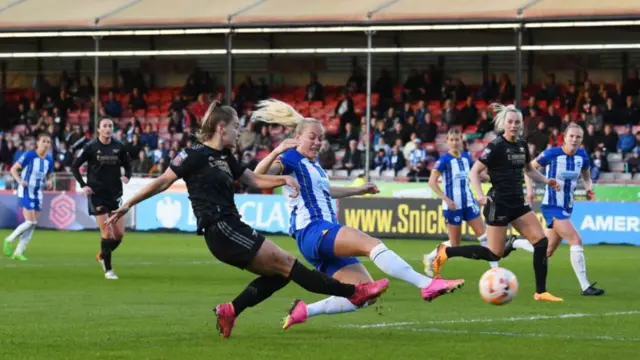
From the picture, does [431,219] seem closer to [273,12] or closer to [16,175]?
[273,12]

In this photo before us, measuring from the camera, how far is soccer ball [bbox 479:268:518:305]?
11.9m

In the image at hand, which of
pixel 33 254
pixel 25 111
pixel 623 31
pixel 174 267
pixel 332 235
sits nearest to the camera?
pixel 332 235

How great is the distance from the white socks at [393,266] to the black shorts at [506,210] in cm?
469

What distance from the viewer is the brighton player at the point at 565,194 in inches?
639

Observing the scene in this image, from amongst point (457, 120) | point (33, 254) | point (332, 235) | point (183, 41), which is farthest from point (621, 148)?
point (332, 235)

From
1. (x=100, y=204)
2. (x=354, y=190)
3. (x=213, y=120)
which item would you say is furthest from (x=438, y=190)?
(x=213, y=120)

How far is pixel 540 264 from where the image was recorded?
15.2m

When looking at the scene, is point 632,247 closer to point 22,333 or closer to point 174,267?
point 174,267

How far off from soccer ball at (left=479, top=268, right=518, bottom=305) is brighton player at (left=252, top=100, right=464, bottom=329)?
4.36 feet

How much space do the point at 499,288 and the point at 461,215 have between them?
743 centimetres

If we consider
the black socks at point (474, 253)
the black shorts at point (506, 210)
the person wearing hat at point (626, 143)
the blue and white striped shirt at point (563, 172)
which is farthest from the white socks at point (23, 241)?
the person wearing hat at point (626, 143)

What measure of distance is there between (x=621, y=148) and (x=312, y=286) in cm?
2358

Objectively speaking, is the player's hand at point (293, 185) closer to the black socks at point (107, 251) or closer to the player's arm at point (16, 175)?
the black socks at point (107, 251)

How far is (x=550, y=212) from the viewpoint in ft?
53.9
